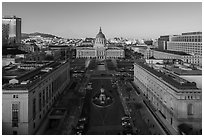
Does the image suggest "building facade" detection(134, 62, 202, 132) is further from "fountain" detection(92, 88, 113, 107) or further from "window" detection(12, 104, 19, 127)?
"window" detection(12, 104, 19, 127)

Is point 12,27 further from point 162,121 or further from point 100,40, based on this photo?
point 162,121

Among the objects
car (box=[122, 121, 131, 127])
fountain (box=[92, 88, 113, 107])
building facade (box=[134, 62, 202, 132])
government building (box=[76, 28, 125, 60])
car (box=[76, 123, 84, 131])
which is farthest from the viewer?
government building (box=[76, 28, 125, 60])

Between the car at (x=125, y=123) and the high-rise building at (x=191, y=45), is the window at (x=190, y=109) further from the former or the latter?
the high-rise building at (x=191, y=45)

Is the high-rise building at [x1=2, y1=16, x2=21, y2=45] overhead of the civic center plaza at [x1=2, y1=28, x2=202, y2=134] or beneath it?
overhead

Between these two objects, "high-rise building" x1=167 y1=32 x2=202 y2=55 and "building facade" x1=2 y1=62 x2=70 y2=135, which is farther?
"high-rise building" x1=167 y1=32 x2=202 y2=55

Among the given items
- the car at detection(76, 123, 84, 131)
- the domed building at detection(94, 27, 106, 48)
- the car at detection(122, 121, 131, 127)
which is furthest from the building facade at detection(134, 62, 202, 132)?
the domed building at detection(94, 27, 106, 48)

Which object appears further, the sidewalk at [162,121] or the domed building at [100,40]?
the domed building at [100,40]

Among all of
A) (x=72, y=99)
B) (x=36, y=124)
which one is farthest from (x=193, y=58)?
(x=36, y=124)

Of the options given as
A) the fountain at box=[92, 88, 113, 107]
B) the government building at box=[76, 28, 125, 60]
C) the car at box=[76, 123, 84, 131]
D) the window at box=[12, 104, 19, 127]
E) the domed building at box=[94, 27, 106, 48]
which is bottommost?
the car at box=[76, 123, 84, 131]

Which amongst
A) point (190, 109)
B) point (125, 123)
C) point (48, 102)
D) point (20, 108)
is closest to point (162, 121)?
point (190, 109)

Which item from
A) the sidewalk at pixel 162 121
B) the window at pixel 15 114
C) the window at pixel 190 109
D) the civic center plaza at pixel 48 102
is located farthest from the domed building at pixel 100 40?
the window at pixel 15 114

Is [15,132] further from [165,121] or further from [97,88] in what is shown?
[97,88]
